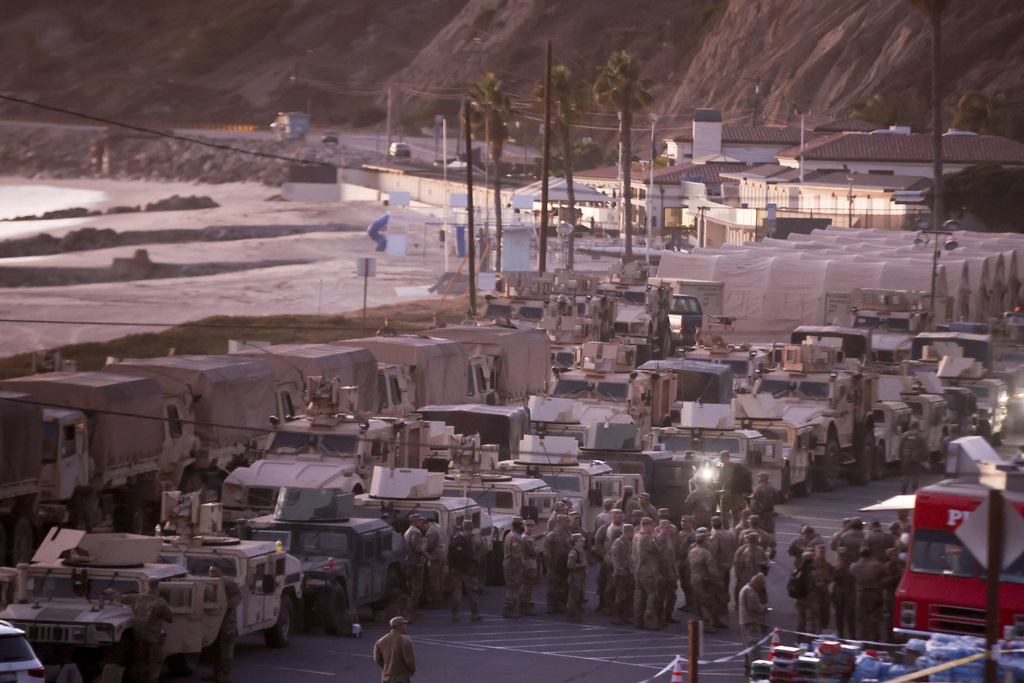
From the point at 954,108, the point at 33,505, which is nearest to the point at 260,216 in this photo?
the point at 954,108

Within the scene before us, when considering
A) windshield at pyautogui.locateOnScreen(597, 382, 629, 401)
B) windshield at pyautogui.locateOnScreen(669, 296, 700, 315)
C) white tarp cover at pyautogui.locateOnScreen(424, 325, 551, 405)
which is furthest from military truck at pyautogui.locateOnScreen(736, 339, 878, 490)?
windshield at pyautogui.locateOnScreen(669, 296, 700, 315)

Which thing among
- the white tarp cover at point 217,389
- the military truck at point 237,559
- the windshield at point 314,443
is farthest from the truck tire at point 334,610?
the white tarp cover at point 217,389

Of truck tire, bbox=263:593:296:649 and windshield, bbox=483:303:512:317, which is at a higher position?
windshield, bbox=483:303:512:317

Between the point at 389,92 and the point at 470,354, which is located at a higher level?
the point at 389,92

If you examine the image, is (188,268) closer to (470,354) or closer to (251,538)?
(470,354)

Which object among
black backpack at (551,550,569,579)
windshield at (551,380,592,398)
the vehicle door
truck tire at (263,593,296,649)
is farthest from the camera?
windshield at (551,380,592,398)

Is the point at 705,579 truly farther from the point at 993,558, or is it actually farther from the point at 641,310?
the point at 641,310

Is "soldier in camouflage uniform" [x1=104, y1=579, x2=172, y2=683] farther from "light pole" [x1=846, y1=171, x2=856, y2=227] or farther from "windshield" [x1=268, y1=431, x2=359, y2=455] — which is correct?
"light pole" [x1=846, y1=171, x2=856, y2=227]
